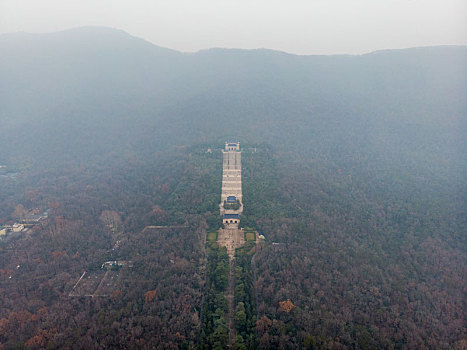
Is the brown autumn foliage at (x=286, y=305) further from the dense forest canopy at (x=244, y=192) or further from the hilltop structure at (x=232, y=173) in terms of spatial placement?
the hilltop structure at (x=232, y=173)

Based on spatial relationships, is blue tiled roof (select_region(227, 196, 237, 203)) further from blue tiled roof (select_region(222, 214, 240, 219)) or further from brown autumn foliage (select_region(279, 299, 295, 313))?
brown autumn foliage (select_region(279, 299, 295, 313))

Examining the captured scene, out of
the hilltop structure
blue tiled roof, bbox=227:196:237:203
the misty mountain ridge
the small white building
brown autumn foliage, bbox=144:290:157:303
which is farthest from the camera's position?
the misty mountain ridge

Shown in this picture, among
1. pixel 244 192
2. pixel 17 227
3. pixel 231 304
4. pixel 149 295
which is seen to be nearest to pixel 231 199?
pixel 244 192

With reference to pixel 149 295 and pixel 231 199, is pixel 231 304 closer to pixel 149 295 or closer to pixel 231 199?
pixel 149 295

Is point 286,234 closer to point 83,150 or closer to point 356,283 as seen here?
point 356,283

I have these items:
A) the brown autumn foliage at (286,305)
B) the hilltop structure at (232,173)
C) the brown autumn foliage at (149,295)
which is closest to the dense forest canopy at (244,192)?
the brown autumn foliage at (149,295)

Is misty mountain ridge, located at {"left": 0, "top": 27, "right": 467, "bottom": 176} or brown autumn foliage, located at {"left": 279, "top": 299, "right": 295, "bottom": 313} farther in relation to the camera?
misty mountain ridge, located at {"left": 0, "top": 27, "right": 467, "bottom": 176}

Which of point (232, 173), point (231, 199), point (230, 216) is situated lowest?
point (230, 216)

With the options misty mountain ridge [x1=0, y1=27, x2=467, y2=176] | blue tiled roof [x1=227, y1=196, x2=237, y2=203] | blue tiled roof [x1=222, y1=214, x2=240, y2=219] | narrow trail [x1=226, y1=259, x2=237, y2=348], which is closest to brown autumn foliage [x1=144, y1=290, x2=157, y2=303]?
narrow trail [x1=226, y1=259, x2=237, y2=348]
